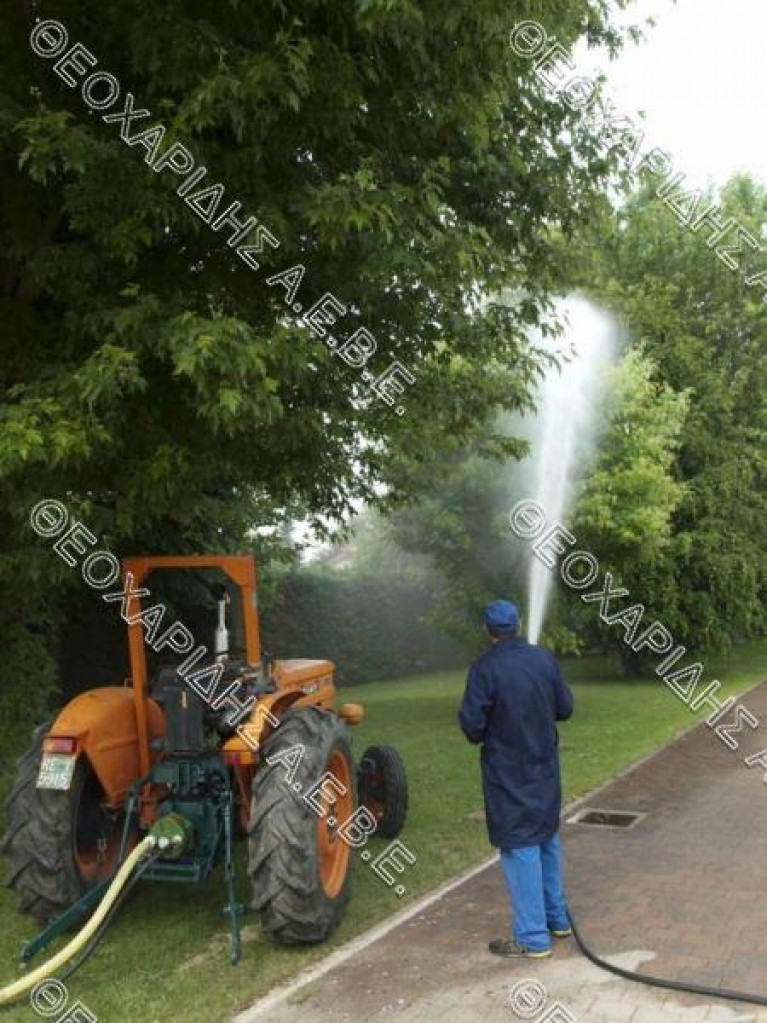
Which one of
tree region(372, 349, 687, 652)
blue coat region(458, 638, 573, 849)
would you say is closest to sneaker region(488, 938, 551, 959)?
blue coat region(458, 638, 573, 849)

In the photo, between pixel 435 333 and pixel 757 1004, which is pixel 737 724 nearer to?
pixel 435 333

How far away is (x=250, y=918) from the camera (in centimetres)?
604

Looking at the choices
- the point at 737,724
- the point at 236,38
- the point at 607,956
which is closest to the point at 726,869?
the point at 607,956

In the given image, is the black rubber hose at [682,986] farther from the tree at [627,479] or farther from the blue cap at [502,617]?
the tree at [627,479]

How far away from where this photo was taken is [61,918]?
5199 millimetres

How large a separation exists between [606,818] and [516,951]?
135 inches

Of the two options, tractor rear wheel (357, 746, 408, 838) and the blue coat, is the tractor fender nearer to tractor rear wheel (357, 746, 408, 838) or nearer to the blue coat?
tractor rear wheel (357, 746, 408, 838)

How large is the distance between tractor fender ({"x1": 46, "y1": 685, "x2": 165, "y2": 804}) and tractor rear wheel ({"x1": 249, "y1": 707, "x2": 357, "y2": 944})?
3.22 ft

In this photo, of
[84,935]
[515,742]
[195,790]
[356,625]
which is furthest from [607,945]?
[356,625]

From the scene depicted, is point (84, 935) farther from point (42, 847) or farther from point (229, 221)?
point (229, 221)

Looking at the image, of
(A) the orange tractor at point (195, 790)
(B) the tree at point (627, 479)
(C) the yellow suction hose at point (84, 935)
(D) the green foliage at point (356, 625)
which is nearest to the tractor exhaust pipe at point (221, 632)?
(A) the orange tractor at point (195, 790)

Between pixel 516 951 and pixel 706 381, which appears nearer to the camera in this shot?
pixel 516 951

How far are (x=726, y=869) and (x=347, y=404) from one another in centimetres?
408

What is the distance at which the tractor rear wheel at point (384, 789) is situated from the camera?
7508mm
